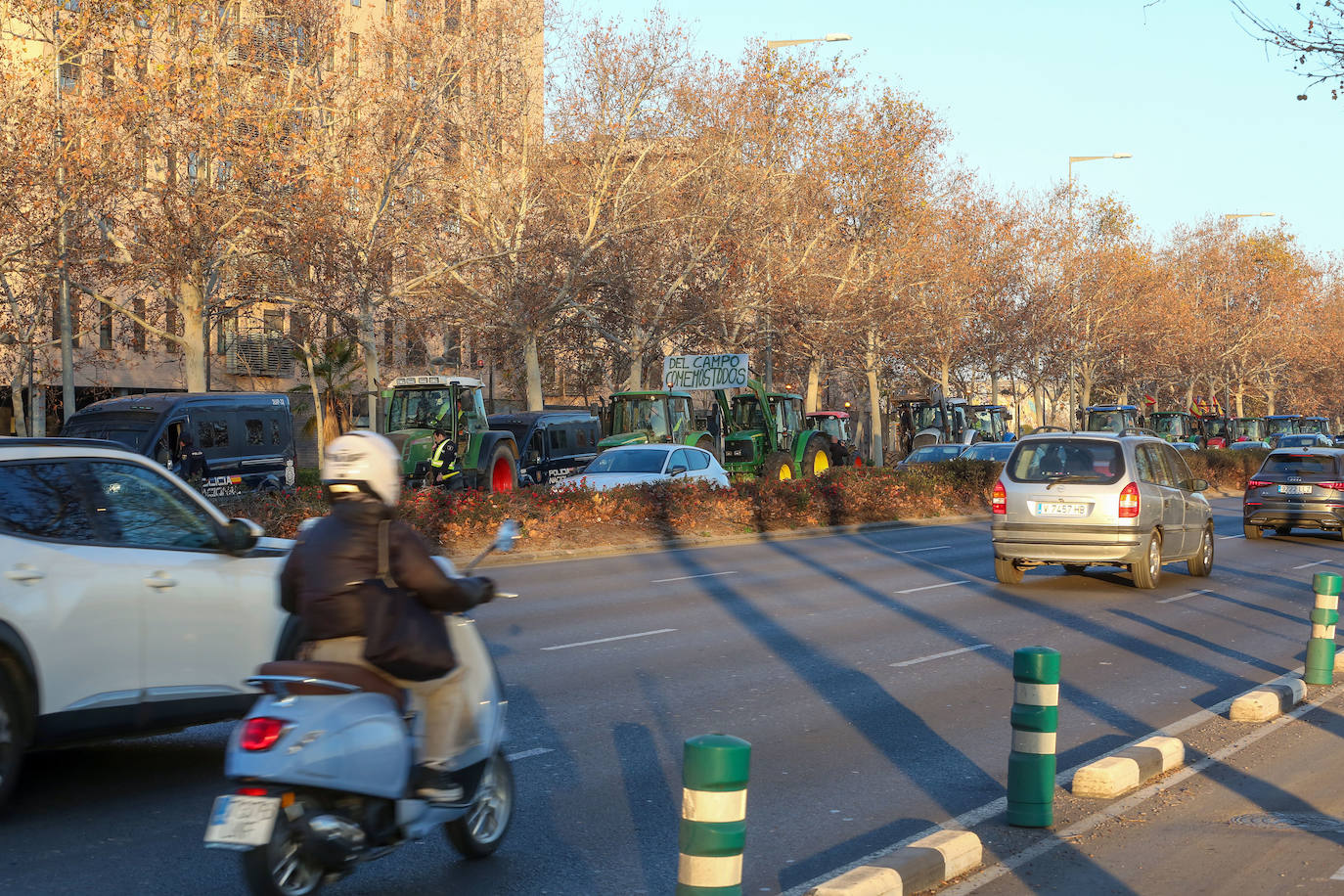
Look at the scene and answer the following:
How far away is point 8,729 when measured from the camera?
6289 mm

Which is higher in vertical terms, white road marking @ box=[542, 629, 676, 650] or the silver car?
the silver car

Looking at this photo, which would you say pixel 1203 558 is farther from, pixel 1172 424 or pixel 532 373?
pixel 1172 424

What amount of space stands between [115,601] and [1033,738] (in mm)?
4260

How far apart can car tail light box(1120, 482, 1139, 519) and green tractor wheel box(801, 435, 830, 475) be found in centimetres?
1772

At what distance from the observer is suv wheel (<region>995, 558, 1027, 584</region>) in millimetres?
17453

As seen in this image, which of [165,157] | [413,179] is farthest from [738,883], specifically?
[413,179]

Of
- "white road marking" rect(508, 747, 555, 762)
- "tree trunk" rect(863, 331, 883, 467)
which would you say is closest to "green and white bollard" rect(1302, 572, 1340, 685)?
"white road marking" rect(508, 747, 555, 762)

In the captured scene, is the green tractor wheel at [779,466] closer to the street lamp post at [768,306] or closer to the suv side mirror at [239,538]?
the street lamp post at [768,306]

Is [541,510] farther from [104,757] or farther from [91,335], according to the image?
[91,335]

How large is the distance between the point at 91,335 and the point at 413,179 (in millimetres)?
18436

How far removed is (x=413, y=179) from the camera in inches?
1324

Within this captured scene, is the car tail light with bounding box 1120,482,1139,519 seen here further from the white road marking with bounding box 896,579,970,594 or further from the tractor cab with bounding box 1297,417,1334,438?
the tractor cab with bounding box 1297,417,1334,438

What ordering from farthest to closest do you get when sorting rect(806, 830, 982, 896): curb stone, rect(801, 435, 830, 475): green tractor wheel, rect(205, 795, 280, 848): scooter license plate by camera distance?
rect(801, 435, 830, 475): green tractor wheel, rect(806, 830, 982, 896): curb stone, rect(205, 795, 280, 848): scooter license plate

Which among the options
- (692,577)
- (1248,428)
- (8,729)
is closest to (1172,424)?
(1248,428)
